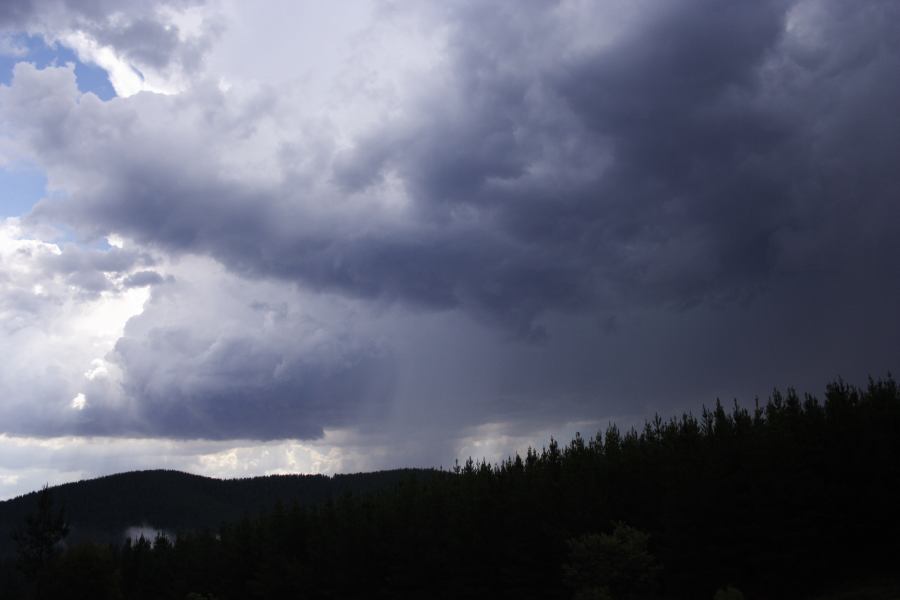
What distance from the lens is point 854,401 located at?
4653 centimetres

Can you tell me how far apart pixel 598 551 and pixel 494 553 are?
15476 millimetres

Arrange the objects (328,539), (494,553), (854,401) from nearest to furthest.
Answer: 1. (854,401)
2. (494,553)
3. (328,539)

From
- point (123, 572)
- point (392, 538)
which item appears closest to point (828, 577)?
point (392, 538)

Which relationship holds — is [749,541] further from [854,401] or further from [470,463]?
[470,463]

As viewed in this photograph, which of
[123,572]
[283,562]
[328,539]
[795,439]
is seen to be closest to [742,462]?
[795,439]

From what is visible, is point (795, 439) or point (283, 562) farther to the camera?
point (283, 562)

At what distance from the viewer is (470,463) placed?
7119 cm

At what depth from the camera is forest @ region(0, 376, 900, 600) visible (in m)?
38.9

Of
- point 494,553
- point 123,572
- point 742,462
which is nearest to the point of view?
point 742,462

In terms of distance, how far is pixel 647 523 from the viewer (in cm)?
4800

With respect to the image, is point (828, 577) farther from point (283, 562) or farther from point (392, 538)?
point (283, 562)

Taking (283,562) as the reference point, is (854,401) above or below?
above

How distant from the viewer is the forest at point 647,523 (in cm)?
3888

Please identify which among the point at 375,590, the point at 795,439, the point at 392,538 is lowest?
the point at 375,590
